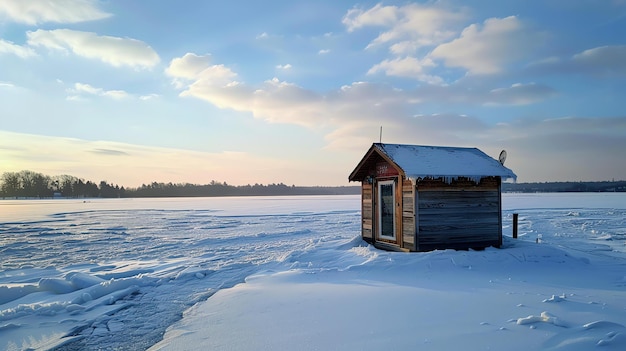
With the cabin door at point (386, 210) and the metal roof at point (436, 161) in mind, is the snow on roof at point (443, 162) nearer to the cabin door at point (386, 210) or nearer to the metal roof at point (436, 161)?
the metal roof at point (436, 161)

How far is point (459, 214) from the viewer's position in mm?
11148

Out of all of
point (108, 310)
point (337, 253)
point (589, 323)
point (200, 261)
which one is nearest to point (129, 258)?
point (200, 261)

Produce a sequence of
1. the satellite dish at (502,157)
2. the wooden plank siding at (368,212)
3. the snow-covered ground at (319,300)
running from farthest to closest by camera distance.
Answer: the wooden plank siding at (368,212) < the satellite dish at (502,157) < the snow-covered ground at (319,300)

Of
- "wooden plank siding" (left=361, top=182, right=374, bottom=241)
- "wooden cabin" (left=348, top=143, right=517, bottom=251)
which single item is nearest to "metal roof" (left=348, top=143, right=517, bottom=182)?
"wooden cabin" (left=348, top=143, right=517, bottom=251)

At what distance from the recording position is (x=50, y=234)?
1858 cm

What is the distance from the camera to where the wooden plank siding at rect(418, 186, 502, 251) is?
1073 centimetres

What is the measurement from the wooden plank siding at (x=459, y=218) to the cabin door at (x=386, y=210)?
1216mm

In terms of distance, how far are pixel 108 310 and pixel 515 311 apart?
7.26 meters

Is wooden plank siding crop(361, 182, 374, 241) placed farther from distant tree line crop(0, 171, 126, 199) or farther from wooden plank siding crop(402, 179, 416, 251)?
distant tree line crop(0, 171, 126, 199)

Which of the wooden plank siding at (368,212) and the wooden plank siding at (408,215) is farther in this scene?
the wooden plank siding at (368,212)

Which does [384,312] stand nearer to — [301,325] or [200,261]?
[301,325]

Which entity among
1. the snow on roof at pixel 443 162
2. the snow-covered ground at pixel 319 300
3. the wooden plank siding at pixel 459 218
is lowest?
the snow-covered ground at pixel 319 300

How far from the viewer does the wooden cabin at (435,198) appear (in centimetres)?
1070

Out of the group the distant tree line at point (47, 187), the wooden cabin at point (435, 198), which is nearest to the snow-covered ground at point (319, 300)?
the wooden cabin at point (435, 198)
